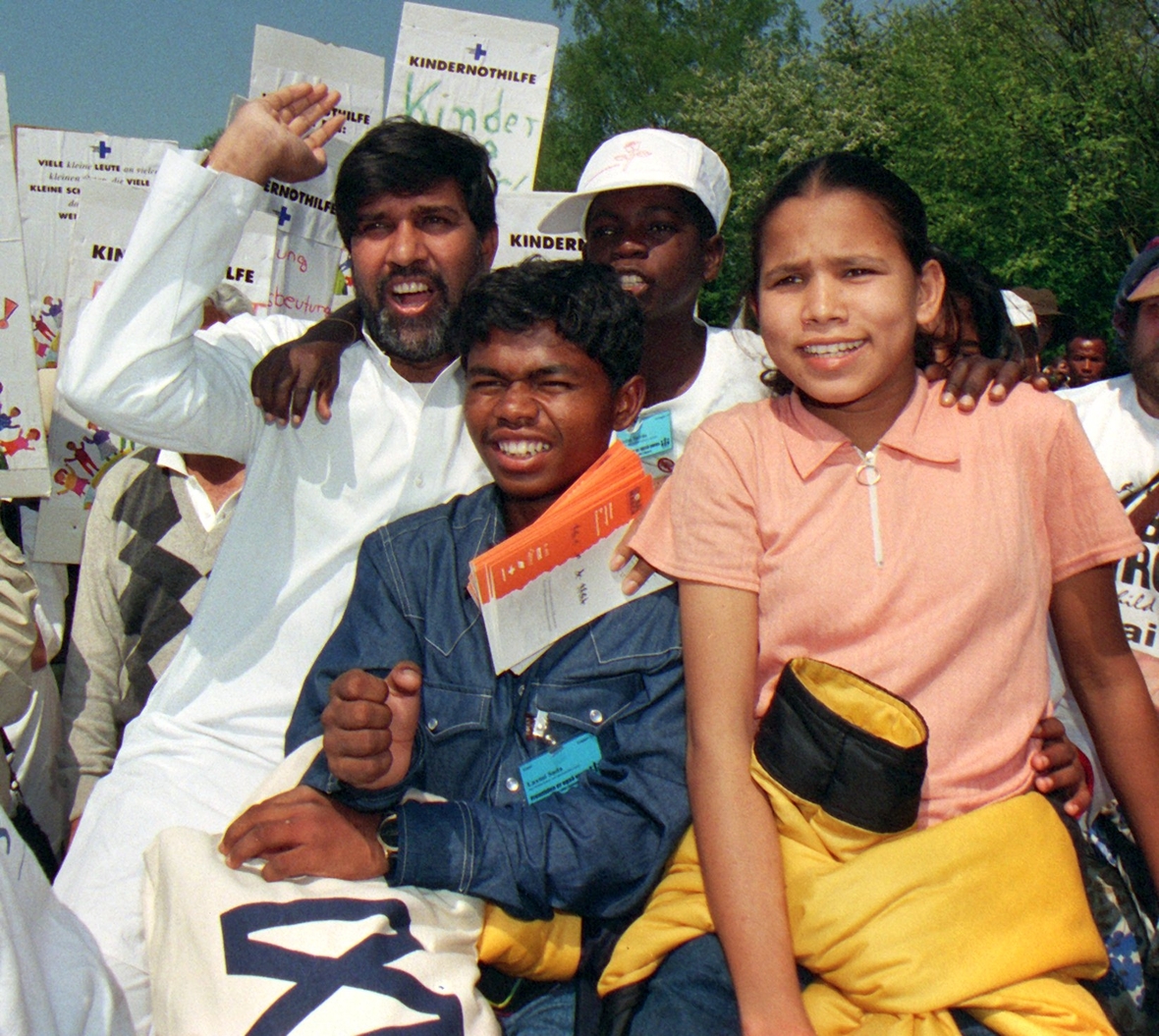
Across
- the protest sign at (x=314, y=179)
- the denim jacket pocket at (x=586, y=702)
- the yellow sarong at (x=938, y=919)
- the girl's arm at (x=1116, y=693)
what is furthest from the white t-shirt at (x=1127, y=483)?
the protest sign at (x=314, y=179)

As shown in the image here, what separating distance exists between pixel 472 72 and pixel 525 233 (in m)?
0.77

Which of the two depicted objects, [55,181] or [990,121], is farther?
[990,121]

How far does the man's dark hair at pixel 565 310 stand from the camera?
89.5 inches

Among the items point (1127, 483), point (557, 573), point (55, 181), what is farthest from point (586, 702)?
point (55, 181)

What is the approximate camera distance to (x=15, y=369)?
138 inches

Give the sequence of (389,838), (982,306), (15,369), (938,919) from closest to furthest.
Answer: (938,919)
(389,838)
(982,306)
(15,369)

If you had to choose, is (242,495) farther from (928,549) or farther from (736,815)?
(928,549)

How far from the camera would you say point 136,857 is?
215cm

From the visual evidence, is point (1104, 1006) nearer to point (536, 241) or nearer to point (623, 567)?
point (623, 567)

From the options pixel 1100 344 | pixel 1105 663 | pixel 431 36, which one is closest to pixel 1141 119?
pixel 1100 344

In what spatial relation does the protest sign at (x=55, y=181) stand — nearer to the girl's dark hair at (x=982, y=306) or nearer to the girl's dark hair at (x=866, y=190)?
the girl's dark hair at (x=982, y=306)

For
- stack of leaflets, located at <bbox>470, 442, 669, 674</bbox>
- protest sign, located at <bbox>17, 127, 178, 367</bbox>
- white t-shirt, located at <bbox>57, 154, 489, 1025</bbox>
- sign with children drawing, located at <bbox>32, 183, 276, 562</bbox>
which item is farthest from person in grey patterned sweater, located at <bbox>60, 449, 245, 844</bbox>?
protest sign, located at <bbox>17, 127, 178, 367</bbox>

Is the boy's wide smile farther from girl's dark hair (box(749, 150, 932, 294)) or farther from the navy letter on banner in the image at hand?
the navy letter on banner

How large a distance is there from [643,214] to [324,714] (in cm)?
191
